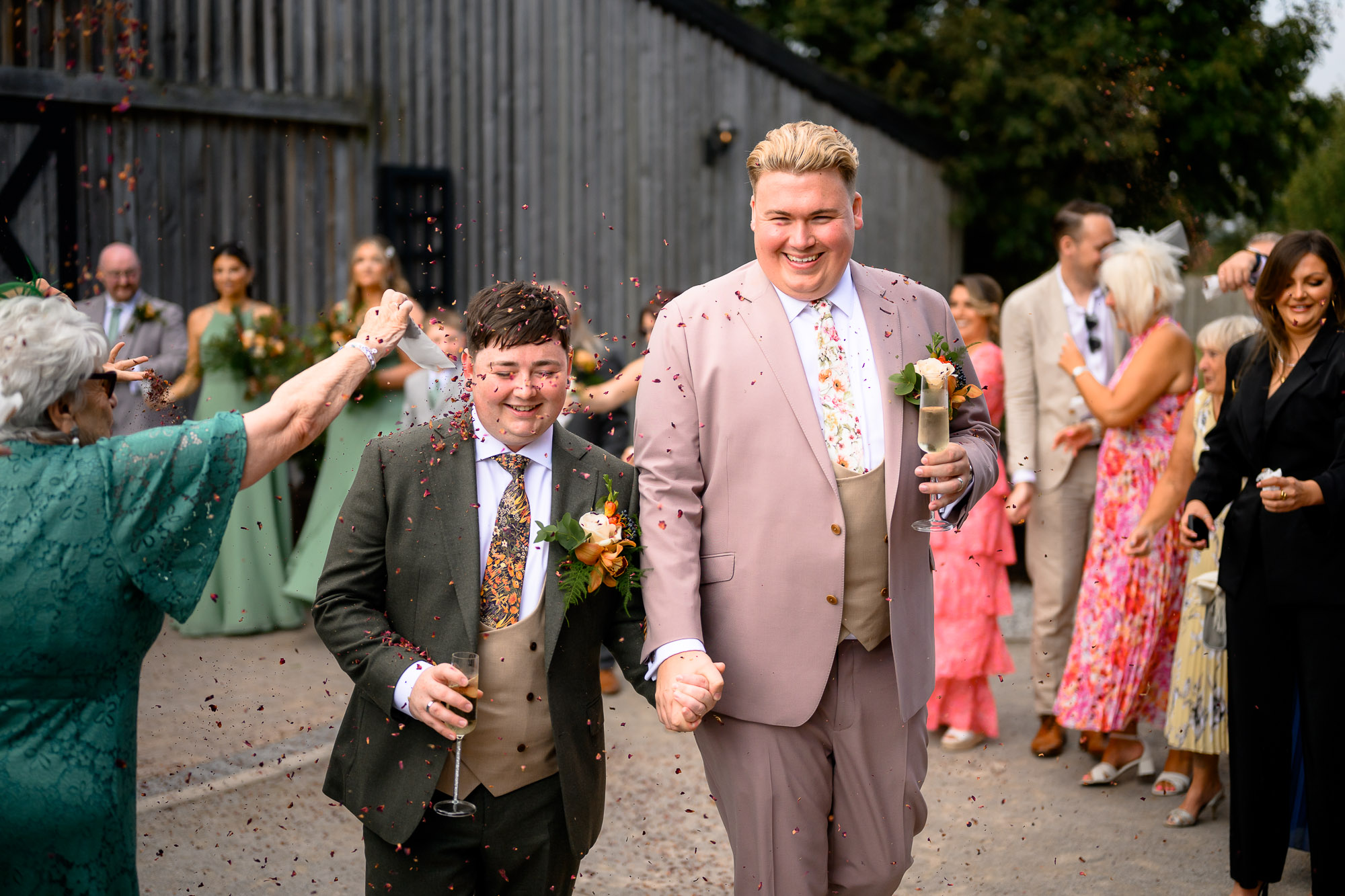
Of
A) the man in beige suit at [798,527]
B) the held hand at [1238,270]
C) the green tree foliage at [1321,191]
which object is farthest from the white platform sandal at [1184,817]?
the green tree foliage at [1321,191]

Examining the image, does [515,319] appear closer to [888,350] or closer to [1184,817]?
[888,350]

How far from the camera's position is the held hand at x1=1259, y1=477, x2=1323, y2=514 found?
3910 mm

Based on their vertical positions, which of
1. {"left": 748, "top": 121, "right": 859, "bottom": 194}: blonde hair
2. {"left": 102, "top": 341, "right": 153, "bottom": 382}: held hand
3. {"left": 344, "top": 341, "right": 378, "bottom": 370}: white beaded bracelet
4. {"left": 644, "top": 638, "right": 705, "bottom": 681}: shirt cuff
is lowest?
{"left": 644, "top": 638, "right": 705, "bottom": 681}: shirt cuff

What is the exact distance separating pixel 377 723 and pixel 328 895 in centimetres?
174

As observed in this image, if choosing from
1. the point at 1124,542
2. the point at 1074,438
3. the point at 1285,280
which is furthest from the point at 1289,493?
the point at 1074,438

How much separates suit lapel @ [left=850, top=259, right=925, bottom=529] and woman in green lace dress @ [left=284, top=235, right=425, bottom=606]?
15.9ft

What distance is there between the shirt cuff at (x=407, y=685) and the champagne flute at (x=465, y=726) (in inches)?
3.7

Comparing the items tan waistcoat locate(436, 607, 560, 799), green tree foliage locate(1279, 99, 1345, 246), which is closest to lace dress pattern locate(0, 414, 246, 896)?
tan waistcoat locate(436, 607, 560, 799)

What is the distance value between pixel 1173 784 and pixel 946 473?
331cm

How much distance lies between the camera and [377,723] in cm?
287

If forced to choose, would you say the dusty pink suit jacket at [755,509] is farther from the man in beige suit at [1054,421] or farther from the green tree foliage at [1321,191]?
the green tree foliage at [1321,191]

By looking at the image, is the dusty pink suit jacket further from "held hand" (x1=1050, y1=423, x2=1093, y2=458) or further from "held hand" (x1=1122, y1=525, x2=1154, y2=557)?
"held hand" (x1=1050, y1=423, x2=1093, y2=458)

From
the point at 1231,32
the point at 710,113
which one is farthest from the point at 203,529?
the point at 1231,32

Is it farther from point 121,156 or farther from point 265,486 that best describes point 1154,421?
point 121,156
